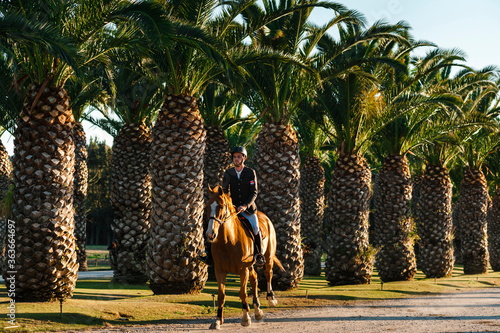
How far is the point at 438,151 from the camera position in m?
24.5

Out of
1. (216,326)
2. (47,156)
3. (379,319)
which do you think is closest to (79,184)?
(47,156)

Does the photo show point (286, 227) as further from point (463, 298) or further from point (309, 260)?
point (309, 260)

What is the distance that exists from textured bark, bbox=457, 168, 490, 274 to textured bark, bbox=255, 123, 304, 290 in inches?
646

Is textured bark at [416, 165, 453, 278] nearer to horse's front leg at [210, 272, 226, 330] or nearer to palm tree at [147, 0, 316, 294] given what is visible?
palm tree at [147, 0, 316, 294]

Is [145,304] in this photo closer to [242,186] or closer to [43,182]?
[43,182]

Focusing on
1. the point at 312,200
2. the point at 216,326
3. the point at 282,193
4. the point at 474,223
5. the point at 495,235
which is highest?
the point at 312,200

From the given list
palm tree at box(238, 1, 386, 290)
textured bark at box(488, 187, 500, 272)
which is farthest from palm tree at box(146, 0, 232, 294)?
Answer: textured bark at box(488, 187, 500, 272)

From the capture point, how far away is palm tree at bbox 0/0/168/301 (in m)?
10.9

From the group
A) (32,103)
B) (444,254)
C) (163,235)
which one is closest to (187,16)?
(32,103)

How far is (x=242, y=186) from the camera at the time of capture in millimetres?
10352

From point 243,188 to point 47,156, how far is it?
4724 millimetres

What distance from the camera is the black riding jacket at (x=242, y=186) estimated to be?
10281mm

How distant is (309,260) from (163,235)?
1345 centimetres

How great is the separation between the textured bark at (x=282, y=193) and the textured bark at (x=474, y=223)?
16.4 metres
